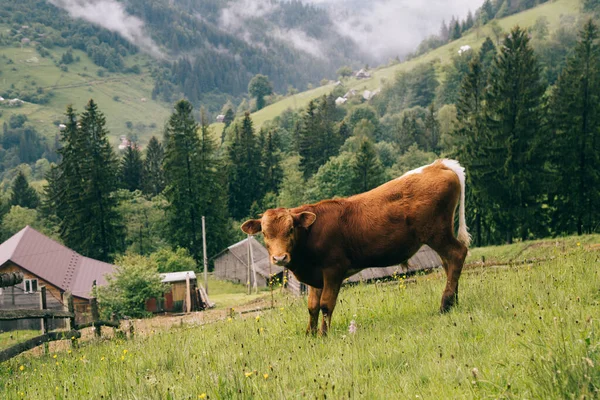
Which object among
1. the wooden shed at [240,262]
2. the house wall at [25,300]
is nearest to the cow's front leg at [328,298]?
the house wall at [25,300]

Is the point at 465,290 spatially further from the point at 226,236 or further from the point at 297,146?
the point at 297,146

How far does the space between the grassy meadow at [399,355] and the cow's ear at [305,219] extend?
1.52 m

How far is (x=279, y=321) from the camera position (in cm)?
823

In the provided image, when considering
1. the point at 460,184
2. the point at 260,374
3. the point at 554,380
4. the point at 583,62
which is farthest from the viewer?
the point at 583,62

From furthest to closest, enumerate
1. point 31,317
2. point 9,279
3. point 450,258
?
point 31,317 < point 9,279 < point 450,258

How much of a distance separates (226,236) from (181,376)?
6306cm

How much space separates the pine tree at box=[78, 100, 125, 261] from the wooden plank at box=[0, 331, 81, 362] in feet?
156

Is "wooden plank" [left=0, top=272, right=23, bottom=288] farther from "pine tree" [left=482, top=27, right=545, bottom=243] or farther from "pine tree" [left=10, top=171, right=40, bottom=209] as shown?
"pine tree" [left=10, top=171, right=40, bottom=209]

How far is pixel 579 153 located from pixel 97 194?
46332mm

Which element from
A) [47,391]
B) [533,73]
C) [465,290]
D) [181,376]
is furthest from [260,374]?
[533,73]

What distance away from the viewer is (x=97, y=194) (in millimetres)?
56438

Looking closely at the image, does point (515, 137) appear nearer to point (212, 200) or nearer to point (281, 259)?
point (212, 200)

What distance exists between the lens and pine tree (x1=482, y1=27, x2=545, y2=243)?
41.0m

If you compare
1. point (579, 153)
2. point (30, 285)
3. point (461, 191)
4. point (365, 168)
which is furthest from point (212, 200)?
point (461, 191)
